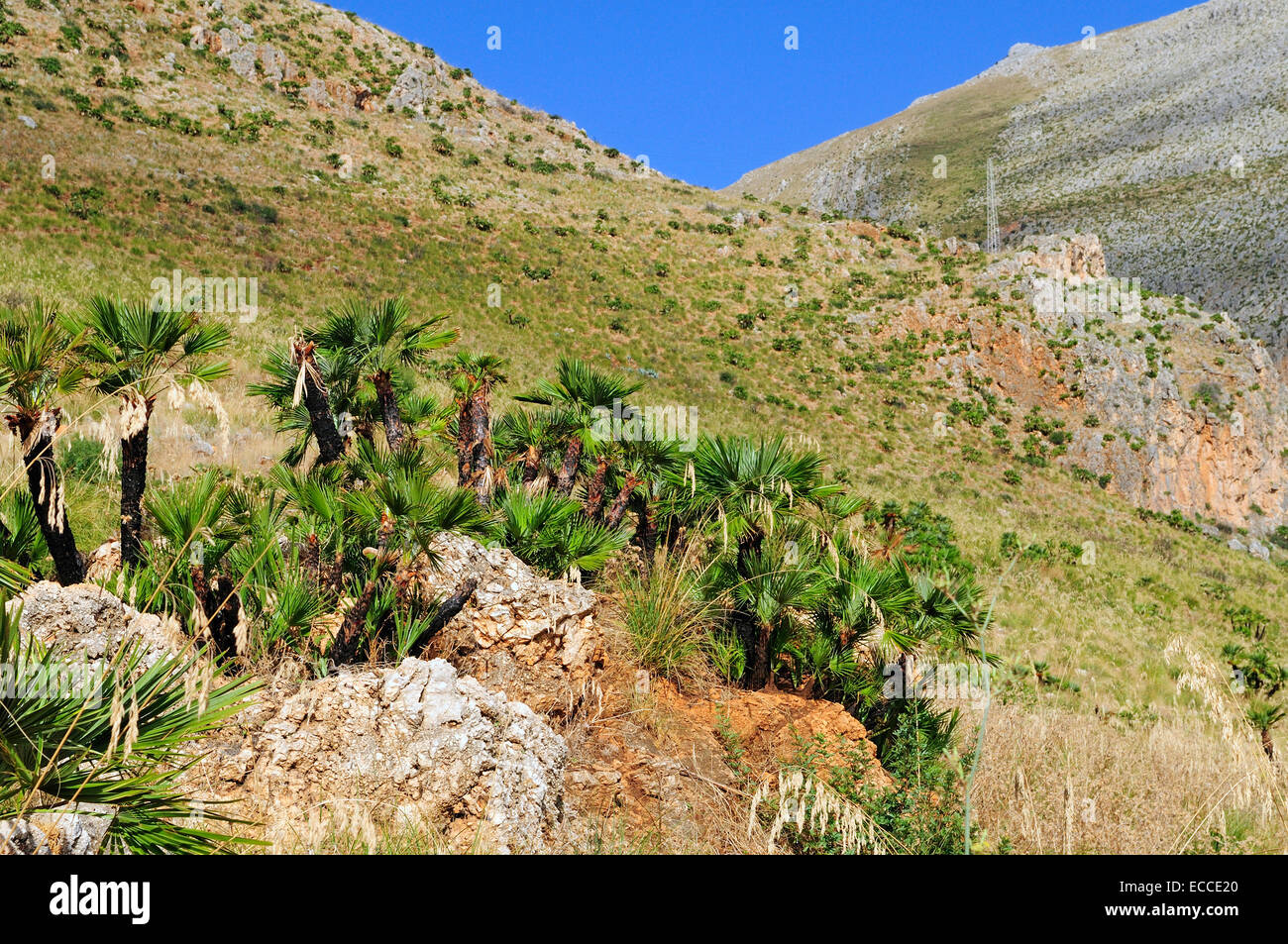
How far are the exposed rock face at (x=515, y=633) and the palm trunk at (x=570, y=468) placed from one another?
4.54ft

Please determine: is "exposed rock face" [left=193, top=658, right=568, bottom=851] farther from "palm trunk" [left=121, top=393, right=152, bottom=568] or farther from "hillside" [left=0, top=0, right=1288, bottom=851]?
"hillside" [left=0, top=0, right=1288, bottom=851]

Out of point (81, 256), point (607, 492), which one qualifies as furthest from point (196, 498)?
point (81, 256)

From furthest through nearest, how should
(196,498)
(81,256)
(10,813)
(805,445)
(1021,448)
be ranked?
(1021,448) → (81,256) → (805,445) → (196,498) → (10,813)

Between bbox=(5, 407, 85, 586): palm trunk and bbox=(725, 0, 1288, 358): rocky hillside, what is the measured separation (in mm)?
52973

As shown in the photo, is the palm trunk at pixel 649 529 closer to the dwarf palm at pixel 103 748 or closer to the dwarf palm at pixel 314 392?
the dwarf palm at pixel 314 392

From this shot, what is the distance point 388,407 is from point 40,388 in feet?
7.87

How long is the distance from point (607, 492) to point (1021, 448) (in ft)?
107

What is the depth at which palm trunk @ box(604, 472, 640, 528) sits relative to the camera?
19.4 feet

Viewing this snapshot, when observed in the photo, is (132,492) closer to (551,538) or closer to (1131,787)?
(551,538)

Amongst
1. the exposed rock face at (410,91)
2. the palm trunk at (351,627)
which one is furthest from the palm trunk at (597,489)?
the exposed rock face at (410,91)

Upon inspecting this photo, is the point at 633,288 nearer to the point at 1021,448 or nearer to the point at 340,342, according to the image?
the point at 1021,448

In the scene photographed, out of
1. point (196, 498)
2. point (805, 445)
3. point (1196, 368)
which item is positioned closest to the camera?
point (196, 498)

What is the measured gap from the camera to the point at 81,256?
21.0 metres

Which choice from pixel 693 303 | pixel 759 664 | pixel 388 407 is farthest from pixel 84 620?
pixel 693 303
